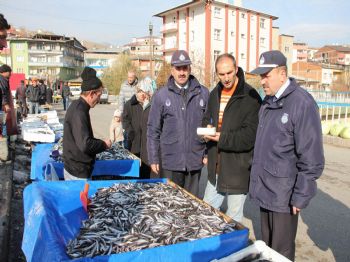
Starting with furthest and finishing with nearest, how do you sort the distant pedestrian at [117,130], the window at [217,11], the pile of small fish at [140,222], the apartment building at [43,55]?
the apartment building at [43,55], the window at [217,11], the distant pedestrian at [117,130], the pile of small fish at [140,222]

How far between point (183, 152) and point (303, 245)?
2.22 metres

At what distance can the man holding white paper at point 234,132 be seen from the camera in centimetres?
377

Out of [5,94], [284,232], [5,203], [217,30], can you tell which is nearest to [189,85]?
[284,232]

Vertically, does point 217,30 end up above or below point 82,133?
above

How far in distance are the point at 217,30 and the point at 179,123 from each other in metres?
51.8

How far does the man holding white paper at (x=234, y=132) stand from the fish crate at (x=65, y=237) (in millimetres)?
628

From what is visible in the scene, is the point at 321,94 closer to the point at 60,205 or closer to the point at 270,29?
the point at 60,205

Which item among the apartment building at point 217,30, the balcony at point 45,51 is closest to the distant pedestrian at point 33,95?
the apartment building at point 217,30

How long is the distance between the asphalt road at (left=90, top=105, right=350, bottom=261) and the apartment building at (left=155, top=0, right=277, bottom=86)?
4075 cm

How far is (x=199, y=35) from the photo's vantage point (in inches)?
2083

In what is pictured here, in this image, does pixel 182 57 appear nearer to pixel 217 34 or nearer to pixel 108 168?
pixel 108 168

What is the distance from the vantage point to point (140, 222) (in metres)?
3.27

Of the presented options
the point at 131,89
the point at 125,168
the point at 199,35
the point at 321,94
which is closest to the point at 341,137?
the point at 321,94

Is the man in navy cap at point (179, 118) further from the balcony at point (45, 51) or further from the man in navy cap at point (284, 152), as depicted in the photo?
the balcony at point (45, 51)
